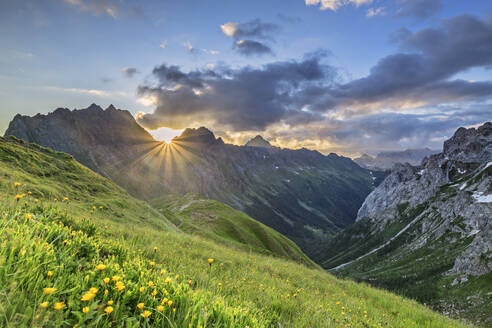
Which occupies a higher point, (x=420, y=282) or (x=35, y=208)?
(x=35, y=208)

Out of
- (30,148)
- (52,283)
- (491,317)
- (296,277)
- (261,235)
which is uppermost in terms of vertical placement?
(30,148)

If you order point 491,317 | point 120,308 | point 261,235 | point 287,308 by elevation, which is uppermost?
point 120,308

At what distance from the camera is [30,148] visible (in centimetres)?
4253

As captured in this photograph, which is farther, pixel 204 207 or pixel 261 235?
pixel 204 207

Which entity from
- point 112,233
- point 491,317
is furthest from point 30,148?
point 491,317

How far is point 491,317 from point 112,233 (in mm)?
153756

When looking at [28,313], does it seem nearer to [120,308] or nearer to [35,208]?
[120,308]

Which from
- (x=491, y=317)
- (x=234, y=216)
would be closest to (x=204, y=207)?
(x=234, y=216)

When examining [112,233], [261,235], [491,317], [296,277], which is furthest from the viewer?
[491,317]

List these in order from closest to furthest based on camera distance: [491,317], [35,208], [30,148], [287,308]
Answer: [287,308]
[35,208]
[30,148]
[491,317]

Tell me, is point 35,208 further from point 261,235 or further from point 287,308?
point 261,235

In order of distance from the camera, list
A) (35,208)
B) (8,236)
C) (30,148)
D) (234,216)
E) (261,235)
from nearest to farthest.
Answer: (8,236) < (35,208) < (30,148) < (261,235) < (234,216)

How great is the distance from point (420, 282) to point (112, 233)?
22528cm

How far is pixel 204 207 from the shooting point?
89500 millimetres
